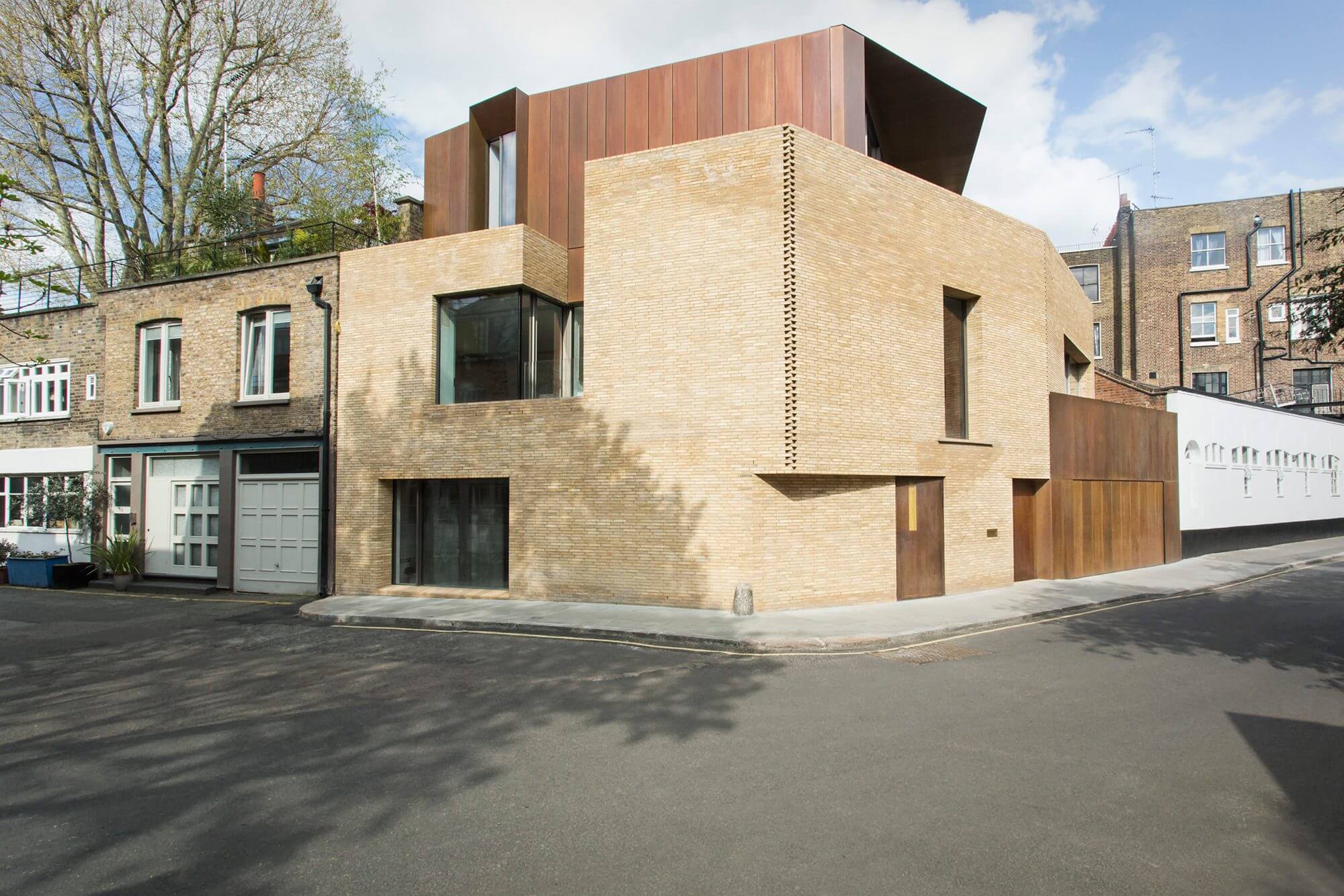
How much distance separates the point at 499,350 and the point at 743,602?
6951 millimetres

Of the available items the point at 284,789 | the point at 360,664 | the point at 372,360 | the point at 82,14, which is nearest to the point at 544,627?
the point at 360,664

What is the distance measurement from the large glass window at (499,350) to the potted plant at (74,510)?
1008cm

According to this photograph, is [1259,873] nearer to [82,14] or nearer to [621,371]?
[621,371]

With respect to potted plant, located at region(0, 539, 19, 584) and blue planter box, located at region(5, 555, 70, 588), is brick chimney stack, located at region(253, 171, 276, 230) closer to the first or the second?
blue planter box, located at region(5, 555, 70, 588)

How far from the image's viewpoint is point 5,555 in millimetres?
20578

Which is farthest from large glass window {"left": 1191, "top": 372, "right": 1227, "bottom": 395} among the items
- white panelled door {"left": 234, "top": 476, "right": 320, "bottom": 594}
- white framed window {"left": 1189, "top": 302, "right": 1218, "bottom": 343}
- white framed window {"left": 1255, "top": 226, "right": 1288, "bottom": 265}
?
white panelled door {"left": 234, "top": 476, "right": 320, "bottom": 594}

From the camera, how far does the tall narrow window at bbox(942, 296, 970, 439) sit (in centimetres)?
1582

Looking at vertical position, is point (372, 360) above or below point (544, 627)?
above

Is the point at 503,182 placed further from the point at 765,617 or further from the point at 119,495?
the point at 119,495

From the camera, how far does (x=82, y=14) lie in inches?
879

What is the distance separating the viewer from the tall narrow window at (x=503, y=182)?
17.5 m

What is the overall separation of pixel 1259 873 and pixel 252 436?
1784 cm

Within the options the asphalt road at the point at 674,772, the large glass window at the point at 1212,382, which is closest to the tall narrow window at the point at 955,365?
the asphalt road at the point at 674,772

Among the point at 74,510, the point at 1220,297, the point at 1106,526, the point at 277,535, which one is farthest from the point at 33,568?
the point at 1220,297
